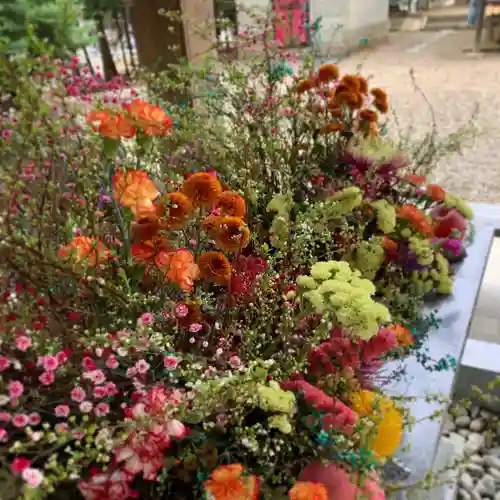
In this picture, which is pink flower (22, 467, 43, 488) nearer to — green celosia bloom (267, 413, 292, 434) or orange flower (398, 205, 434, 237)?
green celosia bloom (267, 413, 292, 434)

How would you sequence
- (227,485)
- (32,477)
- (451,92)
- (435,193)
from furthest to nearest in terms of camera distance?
(451,92), (435,193), (227,485), (32,477)

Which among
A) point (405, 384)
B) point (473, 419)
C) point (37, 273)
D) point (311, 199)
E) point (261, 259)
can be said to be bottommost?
point (473, 419)

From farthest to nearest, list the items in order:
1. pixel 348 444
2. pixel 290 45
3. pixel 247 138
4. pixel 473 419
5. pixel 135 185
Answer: pixel 473 419 < pixel 290 45 < pixel 247 138 < pixel 135 185 < pixel 348 444

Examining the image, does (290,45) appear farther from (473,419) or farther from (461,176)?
(461,176)

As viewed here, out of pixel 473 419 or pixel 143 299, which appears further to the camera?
pixel 473 419

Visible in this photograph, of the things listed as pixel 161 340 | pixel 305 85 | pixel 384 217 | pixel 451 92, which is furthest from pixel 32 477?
pixel 451 92

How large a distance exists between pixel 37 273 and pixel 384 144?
0.95m

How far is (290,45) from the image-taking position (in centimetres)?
143

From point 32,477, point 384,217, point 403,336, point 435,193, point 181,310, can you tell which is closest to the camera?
point 32,477

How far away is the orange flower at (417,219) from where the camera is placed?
1.30 m

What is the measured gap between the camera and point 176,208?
0.67 metres

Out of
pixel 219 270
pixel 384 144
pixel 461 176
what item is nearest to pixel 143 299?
pixel 219 270

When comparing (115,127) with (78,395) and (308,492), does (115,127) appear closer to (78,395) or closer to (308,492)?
(78,395)

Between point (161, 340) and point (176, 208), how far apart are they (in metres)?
0.16
